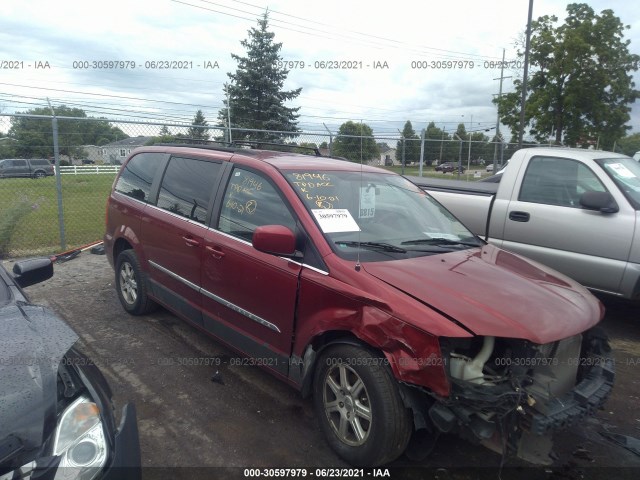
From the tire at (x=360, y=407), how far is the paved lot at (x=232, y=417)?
21 cm

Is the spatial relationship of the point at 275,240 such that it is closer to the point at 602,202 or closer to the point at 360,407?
the point at 360,407

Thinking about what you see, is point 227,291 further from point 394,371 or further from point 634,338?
point 634,338

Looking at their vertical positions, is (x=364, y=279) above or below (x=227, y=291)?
above

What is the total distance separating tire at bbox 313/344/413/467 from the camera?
245 cm

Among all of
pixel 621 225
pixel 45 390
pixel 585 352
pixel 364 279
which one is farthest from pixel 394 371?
pixel 621 225

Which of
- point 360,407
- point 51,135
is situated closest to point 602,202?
point 360,407

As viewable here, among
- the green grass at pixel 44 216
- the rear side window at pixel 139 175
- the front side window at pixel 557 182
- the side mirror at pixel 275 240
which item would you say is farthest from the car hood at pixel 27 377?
the green grass at pixel 44 216

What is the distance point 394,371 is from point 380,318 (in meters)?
0.28

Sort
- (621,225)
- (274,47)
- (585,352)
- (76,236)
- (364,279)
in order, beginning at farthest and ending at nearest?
(274,47), (76,236), (621,225), (585,352), (364,279)

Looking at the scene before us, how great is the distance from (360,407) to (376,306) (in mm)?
600

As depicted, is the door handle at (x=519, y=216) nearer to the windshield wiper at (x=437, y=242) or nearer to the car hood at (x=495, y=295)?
the windshield wiper at (x=437, y=242)

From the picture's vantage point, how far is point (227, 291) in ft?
11.4

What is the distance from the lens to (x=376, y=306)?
254cm

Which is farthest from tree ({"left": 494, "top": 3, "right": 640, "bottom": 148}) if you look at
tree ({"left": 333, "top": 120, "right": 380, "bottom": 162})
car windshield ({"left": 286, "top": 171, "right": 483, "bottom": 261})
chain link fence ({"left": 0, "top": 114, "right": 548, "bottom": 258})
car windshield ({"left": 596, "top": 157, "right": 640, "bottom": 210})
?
car windshield ({"left": 286, "top": 171, "right": 483, "bottom": 261})
